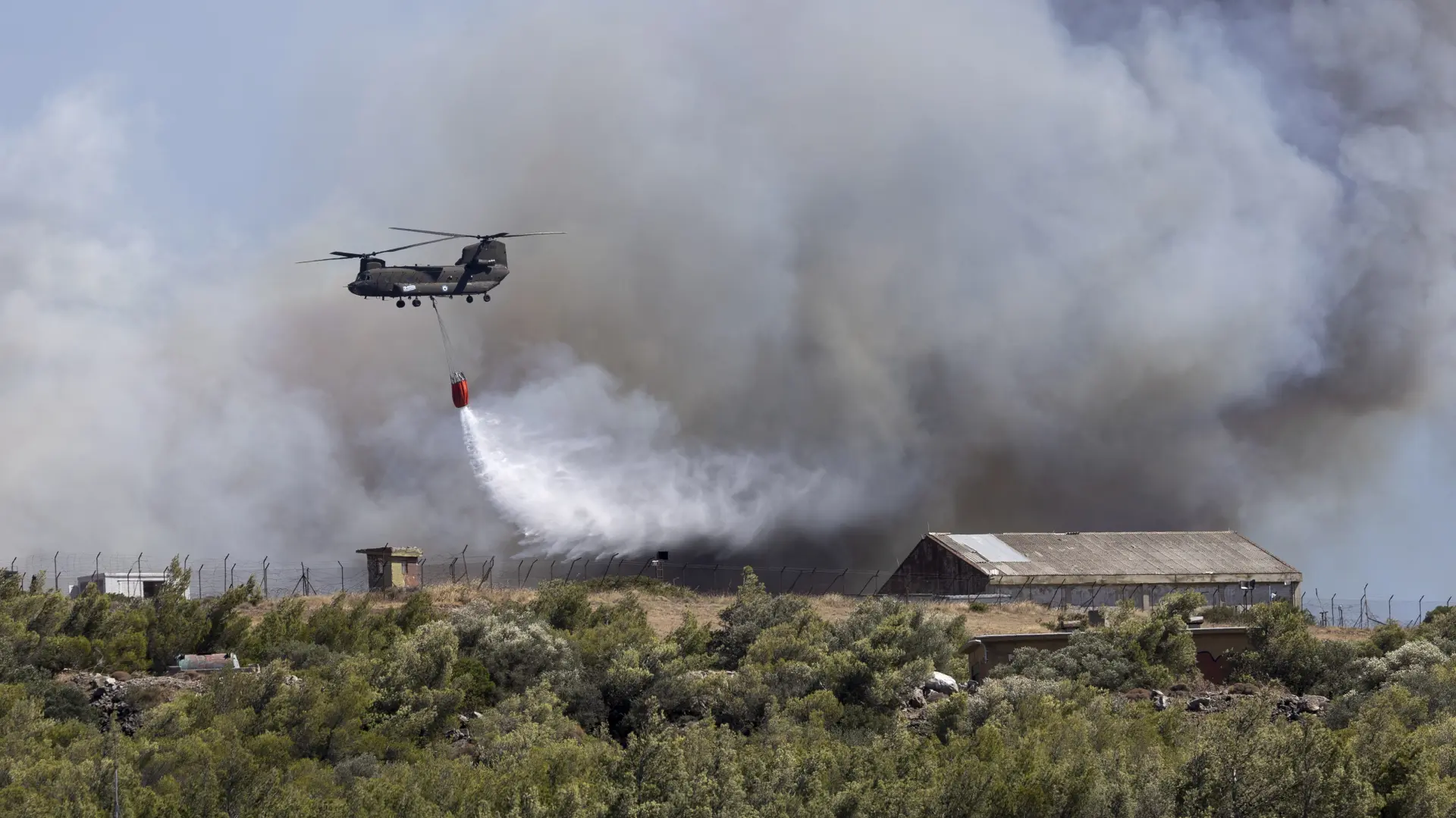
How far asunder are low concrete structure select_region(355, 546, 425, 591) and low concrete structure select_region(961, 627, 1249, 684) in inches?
990

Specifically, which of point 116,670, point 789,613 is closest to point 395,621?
point 116,670

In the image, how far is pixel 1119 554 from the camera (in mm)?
92562

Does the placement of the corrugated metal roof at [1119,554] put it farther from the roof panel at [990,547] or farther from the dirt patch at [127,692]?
the dirt patch at [127,692]

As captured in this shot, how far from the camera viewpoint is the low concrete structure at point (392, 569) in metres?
72.1

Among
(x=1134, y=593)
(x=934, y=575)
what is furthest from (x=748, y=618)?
(x=1134, y=593)

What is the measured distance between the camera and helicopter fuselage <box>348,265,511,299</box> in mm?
80938

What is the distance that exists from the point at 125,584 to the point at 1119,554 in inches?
2060

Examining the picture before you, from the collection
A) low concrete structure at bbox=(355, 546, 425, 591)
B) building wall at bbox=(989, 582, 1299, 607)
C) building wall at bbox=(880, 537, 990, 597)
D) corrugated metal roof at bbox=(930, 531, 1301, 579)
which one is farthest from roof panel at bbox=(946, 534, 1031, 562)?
low concrete structure at bbox=(355, 546, 425, 591)

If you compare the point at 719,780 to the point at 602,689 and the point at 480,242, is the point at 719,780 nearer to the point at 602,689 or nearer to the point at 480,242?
the point at 602,689

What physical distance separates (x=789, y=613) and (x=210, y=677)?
23.3 metres

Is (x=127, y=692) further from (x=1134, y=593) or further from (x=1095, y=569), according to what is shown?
(x=1134, y=593)

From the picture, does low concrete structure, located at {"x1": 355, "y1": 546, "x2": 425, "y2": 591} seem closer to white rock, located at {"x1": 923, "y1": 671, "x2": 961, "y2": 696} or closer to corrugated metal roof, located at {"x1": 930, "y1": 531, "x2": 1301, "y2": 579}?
white rock, located at {"x1": 923, "y1": 671, "x2": 961, "y2": 696}

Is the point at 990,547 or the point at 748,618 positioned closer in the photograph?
the point at 748,618

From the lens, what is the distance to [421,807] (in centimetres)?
3569
